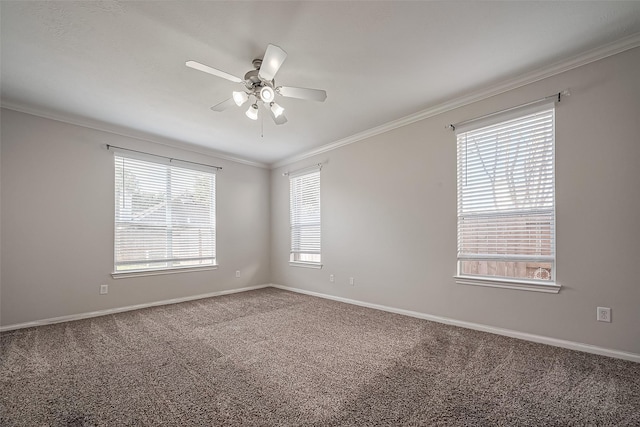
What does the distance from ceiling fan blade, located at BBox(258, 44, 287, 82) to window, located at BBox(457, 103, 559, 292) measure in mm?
2295

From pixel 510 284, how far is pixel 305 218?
10.9 ft

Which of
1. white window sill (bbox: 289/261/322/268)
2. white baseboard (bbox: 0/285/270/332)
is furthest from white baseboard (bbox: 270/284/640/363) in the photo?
white baseboard (bbox: 0/285/270/332)

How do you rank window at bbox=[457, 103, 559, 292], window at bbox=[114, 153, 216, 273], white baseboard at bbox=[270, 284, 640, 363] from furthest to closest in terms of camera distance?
window at bbox=[114, 153, 216, 273], window at bbox=[457, 103, 559, 292], white baseboard at bbox=[270, 284, 640, 363]

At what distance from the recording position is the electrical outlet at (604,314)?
2.35 metres

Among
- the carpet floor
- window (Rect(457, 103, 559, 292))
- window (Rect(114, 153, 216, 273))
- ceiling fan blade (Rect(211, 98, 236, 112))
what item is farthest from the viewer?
window (Rect(114, 153, 216, 273))

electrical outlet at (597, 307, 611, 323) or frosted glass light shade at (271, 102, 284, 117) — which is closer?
electrical outlet at (597, 307, 611, 323)

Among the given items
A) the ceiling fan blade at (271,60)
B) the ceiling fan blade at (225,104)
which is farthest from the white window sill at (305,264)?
the ceiling fan blade at (271,60)

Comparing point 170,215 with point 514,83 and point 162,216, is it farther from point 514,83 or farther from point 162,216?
point 514,83

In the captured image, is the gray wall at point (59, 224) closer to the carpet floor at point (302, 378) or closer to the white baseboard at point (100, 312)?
the white baseboard at point (100, 312)

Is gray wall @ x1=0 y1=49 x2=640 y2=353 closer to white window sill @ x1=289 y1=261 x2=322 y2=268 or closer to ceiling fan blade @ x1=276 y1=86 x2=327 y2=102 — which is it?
white window sill @ x1=289 y1=261 x2=322 y2=268

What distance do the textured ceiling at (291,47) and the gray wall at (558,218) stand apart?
1.45 ft

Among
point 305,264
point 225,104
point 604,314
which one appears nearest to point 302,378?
point 225,104

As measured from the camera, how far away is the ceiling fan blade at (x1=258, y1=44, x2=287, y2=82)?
75.0 inches

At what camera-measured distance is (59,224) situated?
3525 millimetres
